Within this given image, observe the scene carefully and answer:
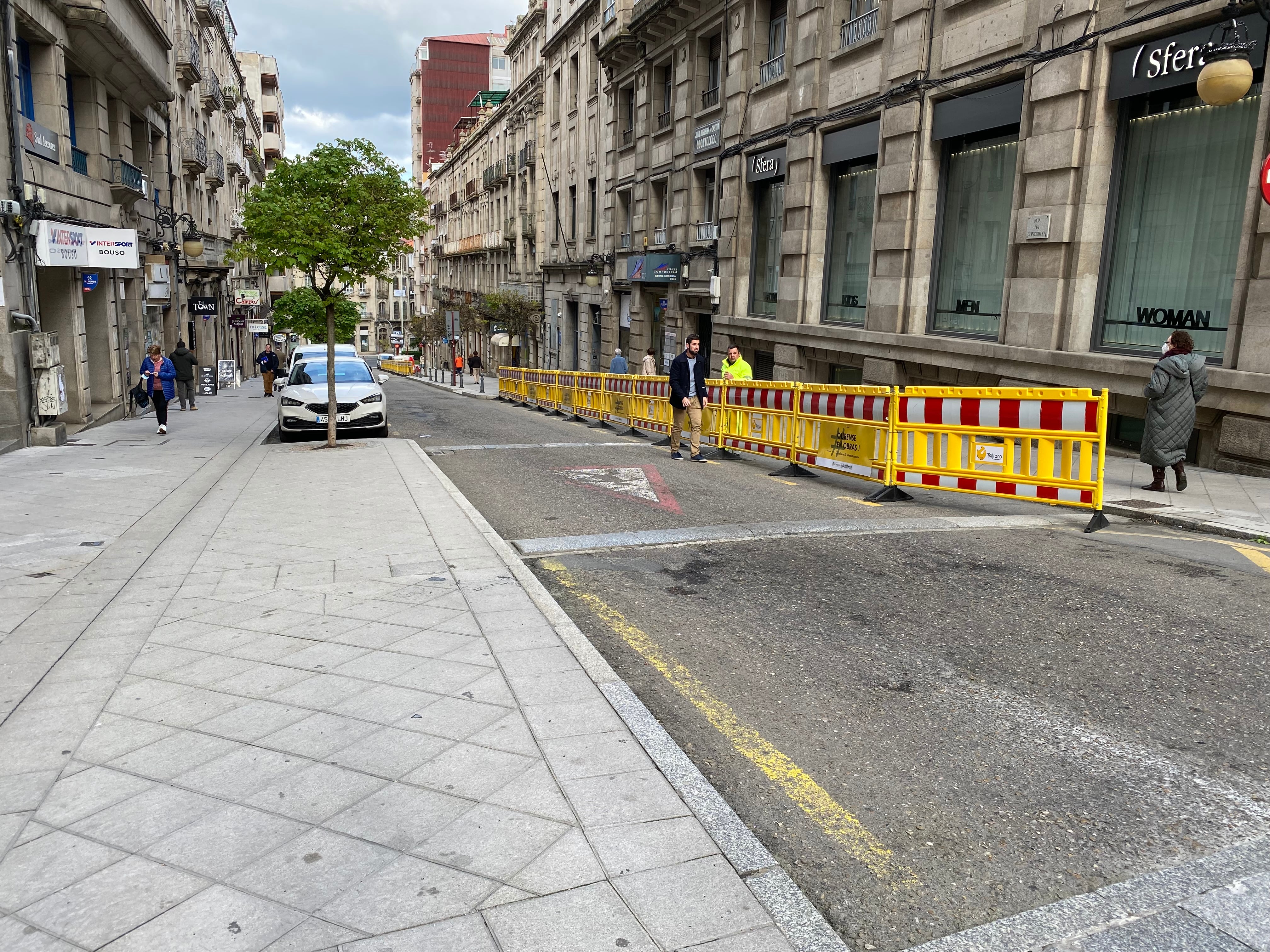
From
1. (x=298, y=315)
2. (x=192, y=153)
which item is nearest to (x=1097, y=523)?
(x=192, y=153)

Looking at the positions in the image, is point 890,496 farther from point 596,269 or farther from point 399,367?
point 399,367

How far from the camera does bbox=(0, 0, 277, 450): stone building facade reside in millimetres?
14406

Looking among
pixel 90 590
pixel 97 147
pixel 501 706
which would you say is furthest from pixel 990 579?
pixel 97 147

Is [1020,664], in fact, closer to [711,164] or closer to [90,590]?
[90,590]

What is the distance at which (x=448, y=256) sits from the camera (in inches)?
3265

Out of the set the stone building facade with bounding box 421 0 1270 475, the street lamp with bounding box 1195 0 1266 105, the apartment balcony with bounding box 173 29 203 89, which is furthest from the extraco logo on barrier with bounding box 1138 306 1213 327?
the apartment balcony with bounding box 173 29 203 89

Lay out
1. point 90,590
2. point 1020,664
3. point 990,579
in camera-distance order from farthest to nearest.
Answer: point 990,579, point 90,590, point 1020,664

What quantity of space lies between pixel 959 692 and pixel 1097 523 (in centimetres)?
466

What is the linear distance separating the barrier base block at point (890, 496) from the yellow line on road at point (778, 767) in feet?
17.0

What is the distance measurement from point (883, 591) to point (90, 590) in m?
5.47

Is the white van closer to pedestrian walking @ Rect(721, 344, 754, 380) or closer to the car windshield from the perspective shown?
the car windshield

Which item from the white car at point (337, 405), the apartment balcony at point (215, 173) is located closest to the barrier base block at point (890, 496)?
the white car at point (337, 405)

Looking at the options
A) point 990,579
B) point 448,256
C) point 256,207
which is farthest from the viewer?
point 448,256

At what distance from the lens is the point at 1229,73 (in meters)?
9.23
